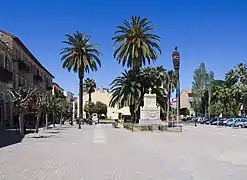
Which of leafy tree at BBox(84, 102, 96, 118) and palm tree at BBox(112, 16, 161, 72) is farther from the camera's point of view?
leafy tree at BBox(84, 102, 96, 118)

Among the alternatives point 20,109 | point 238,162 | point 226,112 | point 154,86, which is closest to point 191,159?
point 238,162

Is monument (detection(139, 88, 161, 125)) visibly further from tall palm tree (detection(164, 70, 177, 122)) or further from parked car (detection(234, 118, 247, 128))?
tall palm tree (detection(164, 70, 177, 122))

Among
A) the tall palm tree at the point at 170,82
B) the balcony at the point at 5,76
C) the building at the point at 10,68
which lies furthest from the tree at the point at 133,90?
the tall palm tree at the point at 170,82

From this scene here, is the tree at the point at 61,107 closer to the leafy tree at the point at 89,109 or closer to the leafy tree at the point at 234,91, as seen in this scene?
the leafy tree at the point at 234,91

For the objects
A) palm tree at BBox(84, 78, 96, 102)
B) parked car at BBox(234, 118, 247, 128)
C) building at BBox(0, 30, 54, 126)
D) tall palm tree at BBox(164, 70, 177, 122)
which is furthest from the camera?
palm tree at BBox(84, 78, 96, 102)

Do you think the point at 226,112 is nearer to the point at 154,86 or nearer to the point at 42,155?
the point at 154,86

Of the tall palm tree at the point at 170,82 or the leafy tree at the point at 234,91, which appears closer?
the leafy tree at the point at 234,91

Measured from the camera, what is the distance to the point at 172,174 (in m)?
11.8

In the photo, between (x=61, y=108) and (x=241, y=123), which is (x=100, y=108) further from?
(x=241, y=123)

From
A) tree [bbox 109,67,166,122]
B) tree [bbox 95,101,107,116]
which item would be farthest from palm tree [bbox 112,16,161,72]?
tree [bbox 95,101,107,116]

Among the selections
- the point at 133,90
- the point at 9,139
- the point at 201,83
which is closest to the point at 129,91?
the point at 133,90

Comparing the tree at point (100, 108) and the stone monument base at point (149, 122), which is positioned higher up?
the tree at point (100, 108)

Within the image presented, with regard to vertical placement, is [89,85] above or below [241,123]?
above

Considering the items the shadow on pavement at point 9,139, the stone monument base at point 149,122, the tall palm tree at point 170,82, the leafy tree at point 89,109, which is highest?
the tall palm tree at point 170,82
